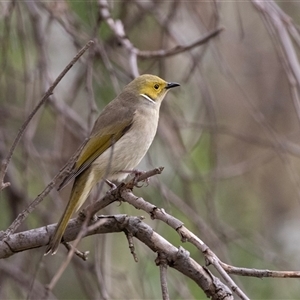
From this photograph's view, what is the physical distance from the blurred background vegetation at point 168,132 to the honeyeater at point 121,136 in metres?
0.17

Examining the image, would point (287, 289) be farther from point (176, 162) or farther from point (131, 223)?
point (131, 223)

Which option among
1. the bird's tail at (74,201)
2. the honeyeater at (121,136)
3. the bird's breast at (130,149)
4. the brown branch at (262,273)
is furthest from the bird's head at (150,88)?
the brown branch at (262,273)

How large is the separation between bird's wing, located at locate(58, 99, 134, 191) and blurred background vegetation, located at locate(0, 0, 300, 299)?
0.83ft

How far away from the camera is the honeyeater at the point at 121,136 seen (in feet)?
11.2

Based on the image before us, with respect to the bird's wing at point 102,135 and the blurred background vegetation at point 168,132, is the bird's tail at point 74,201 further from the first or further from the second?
the blurred background vegetation at point 168,132

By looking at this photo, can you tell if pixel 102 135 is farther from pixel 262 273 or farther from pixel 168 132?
pixel 262 273

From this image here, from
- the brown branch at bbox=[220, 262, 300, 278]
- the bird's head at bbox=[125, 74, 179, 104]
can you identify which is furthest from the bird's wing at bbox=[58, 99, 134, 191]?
the brown branch at bbox=[220, 262, 300, 278]

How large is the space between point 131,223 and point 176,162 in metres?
1.56

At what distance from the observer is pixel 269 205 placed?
7.19 m

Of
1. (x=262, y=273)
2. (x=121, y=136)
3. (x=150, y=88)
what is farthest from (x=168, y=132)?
(x=262, y=273)

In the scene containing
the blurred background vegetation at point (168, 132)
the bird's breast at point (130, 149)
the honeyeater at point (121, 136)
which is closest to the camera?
the honeyeater at point (121, 136)

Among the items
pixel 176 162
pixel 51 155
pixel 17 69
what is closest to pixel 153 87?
pixel 176 162

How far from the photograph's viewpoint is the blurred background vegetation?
3.79 m

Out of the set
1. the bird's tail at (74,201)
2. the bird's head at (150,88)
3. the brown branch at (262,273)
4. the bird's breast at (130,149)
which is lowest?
the brown branch at (262,273)
